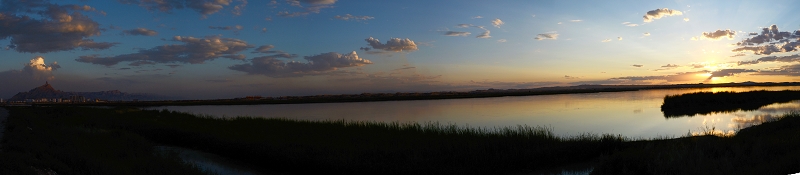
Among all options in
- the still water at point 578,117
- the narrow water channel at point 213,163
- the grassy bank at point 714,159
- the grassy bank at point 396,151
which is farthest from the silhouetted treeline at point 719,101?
the narrow water channel at point 213,163

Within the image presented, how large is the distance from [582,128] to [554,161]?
1130cm

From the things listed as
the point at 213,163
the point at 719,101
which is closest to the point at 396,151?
the point at 213,163

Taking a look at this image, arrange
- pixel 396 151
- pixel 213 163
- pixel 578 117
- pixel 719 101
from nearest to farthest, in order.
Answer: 1. pixel 396 151
2. pixel 213 163
3. pixel 578 117
4. pixel 719 101

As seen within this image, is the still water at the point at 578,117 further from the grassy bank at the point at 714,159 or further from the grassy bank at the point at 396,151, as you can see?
the grassy bank at the point at 714,159

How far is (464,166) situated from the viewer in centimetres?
1053

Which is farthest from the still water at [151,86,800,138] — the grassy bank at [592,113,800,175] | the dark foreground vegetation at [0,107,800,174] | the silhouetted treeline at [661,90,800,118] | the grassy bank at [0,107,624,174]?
the grassy bank at [592,113,800,175]

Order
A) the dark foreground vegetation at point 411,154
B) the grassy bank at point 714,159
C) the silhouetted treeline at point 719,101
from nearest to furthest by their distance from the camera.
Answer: the grassy bank at point 714,159
the dark foreground vegetation at point 411,154
the silhouetted treeline at point 719,101

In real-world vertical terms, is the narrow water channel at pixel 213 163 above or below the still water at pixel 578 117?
below

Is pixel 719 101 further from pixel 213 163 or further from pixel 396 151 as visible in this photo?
pixel 213 163

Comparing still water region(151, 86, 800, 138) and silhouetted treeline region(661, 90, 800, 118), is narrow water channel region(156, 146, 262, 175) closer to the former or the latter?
still water region(151, 86, 800, 138)

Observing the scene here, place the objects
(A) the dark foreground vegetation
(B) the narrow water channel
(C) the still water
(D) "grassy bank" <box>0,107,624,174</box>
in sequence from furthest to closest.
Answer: (C) the still water, (B) the narrow water channel, (D) "grassy bank" <box>0,107,624,174</box>, (A) the dark foreground vegetation

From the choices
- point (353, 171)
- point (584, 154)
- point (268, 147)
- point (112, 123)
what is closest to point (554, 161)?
point (584, 154)

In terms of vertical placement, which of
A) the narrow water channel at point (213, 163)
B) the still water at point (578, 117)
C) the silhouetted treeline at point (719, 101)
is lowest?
the narrow water channel at point (213, 163)

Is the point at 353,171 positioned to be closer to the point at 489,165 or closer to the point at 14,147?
the point at 489,165
